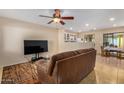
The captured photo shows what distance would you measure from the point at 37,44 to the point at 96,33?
508 cm

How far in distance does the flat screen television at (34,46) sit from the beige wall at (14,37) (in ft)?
0.83

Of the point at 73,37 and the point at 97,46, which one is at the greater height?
the point at 73,37

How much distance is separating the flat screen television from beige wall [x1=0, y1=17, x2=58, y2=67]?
254mm

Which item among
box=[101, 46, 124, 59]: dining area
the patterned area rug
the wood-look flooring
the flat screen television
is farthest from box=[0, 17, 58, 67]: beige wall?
box=[101, 46, 124, 59]: dining area

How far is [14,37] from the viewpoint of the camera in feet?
14.9

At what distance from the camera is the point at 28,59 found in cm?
527

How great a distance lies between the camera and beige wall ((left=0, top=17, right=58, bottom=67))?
413 centimetres

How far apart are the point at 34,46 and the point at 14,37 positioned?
116 cm

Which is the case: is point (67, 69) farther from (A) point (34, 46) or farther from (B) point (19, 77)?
(A) point (34, 46)

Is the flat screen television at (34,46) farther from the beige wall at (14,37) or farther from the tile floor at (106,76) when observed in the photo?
the tile floor at (106,76)
